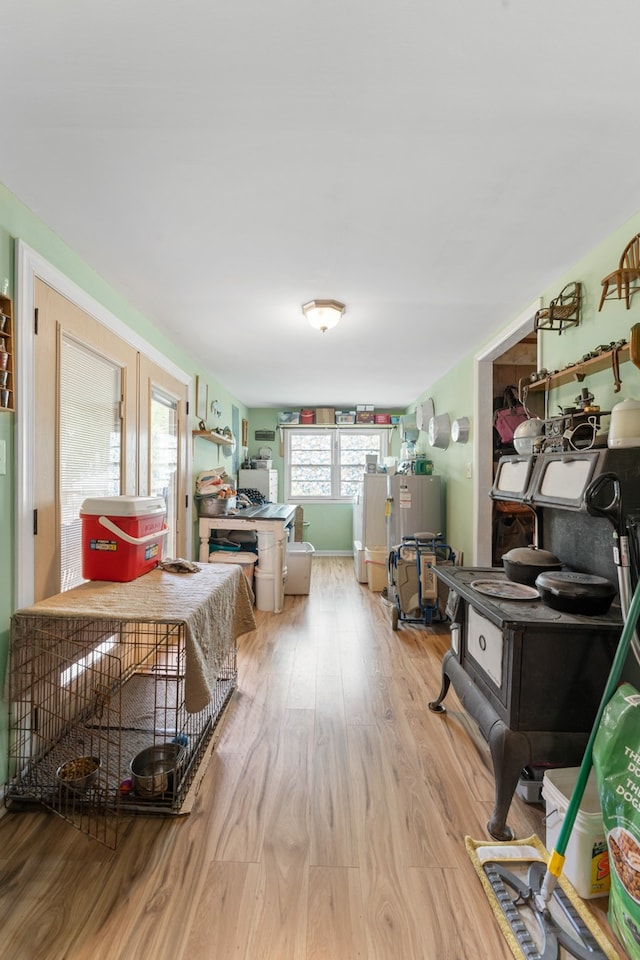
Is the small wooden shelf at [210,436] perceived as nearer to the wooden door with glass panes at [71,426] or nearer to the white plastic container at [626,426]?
the wooden door with glass panes at [71,426]

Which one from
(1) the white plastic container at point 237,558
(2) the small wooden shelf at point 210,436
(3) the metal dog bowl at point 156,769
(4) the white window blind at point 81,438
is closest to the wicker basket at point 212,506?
(1) the white plastic container at point 237,558

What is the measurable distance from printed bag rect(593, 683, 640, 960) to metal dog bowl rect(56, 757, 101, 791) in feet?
5.59

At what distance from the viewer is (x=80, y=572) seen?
2.21m

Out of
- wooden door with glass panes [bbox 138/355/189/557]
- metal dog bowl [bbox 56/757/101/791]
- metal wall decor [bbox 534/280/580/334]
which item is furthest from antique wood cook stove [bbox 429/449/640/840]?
wooden door with glass panes [bbox 138/355/189/557]

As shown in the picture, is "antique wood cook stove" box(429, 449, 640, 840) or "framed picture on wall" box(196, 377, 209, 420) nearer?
"antique wood cook stove" box(429, 449, 640, 840)

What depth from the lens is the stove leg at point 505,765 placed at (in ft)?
4.82

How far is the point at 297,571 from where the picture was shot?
4.60m

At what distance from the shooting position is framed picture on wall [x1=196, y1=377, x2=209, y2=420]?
13.7ft

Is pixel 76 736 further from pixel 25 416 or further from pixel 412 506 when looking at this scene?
pixel 412 506

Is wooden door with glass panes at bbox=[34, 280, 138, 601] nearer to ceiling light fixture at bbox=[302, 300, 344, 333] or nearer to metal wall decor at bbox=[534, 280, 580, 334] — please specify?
ceiling light fixture at bbox=[302, 300, 344, 333]

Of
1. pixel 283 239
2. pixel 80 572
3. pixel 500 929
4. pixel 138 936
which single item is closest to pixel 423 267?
pixel 283 239

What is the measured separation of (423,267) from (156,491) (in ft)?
7.76

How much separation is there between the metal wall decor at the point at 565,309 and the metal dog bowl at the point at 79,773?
2.83 meters

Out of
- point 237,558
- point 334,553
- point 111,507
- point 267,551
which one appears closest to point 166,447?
point 237,558
